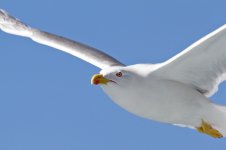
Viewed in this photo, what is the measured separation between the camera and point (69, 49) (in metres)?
11.4

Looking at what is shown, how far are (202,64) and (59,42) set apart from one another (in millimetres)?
3458

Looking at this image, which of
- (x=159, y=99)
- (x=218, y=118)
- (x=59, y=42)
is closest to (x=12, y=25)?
(x=59, y=42)

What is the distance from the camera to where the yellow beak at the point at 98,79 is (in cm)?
849

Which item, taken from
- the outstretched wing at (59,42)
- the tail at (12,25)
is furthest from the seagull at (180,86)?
the tail at (12,25)

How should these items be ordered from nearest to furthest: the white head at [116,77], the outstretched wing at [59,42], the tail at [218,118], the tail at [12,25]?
1. the white head at [116,77]
2. the tail at [218,118]
3. the outstretched wing at [59,42]
4. the tail at [12,25]

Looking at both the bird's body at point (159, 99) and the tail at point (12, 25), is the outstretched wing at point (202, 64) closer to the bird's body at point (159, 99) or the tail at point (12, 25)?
the bird's body at point (159, 99)

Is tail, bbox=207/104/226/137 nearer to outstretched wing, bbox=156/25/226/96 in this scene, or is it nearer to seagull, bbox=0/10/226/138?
seagull, bbox=0/10/226/138

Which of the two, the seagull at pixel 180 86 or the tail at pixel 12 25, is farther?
the tail at pixel 12 25

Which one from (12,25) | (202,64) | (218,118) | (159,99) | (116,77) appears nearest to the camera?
(116,77)

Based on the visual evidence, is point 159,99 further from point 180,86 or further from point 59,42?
point 59,42

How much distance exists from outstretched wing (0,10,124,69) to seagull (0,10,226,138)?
76.6 inches

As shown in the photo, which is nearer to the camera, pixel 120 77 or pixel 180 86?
pixel 120 77

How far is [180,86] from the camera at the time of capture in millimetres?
9172

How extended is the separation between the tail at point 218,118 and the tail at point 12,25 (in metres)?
4.89
